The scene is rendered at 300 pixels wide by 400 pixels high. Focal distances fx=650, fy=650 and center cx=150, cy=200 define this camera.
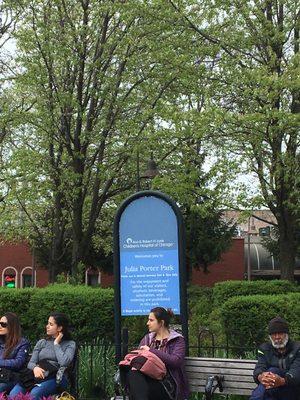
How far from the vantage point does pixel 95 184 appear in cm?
1884

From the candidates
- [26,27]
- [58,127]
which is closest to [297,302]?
[58,127]

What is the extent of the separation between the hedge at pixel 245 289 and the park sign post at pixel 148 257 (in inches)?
164

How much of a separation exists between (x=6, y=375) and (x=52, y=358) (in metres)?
0.61

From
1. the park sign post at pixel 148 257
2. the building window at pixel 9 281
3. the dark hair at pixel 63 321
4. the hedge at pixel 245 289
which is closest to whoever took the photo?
the dark hair at pixel 63 321

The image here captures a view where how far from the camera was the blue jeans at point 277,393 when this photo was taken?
6238mm

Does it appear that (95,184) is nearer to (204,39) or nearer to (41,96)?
(41,96)

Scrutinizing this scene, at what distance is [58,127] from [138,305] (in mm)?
10655

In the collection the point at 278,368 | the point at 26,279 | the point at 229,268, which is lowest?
the point at 278,368

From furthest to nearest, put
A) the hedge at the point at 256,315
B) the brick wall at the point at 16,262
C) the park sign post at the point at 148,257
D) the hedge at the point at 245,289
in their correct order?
1. the brick wall at the point at 16,262
2. the hedge at the point at 245,289
3. the hedge at the point at 256,315
4. the park sign post at the point at 148,257

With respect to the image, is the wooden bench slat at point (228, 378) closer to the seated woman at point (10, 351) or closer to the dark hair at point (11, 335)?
the seated woman at point (10, 351)

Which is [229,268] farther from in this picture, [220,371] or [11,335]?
[220,371]

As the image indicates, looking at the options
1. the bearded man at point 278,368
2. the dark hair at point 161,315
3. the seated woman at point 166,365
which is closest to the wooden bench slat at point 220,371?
the seated woman at point 166,365

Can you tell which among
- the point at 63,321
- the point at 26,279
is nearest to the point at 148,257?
the point at 63,321

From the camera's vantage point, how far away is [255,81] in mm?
14266
